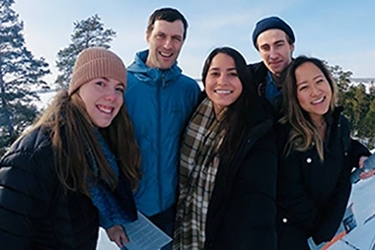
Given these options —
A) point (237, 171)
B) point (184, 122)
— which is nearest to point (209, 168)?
point (237, 171)

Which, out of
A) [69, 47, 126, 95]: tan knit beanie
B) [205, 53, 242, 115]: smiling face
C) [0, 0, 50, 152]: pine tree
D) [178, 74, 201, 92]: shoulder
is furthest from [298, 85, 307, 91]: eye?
[0, 0, 50, 152]: pine tree

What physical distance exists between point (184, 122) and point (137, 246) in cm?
67

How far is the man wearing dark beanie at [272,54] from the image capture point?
6.93ft

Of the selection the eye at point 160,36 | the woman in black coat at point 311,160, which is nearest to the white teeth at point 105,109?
the eye at point 160,36

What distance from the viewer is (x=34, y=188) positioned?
1240mm

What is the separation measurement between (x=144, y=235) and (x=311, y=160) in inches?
34.9

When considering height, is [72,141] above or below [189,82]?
below

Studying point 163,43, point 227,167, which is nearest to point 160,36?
point 163,43

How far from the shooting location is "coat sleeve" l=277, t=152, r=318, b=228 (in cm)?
177

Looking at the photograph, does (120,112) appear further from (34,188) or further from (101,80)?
(34,188)

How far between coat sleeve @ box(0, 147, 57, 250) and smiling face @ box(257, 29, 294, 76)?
1373mm

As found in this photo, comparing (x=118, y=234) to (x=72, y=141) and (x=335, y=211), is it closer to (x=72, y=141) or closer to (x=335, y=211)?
(x=72, y=141)

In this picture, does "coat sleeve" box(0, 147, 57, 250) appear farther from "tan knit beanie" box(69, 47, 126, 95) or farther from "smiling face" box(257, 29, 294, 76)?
"smiling face" box(257, 29, 294, 76)

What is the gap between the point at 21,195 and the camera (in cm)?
122
